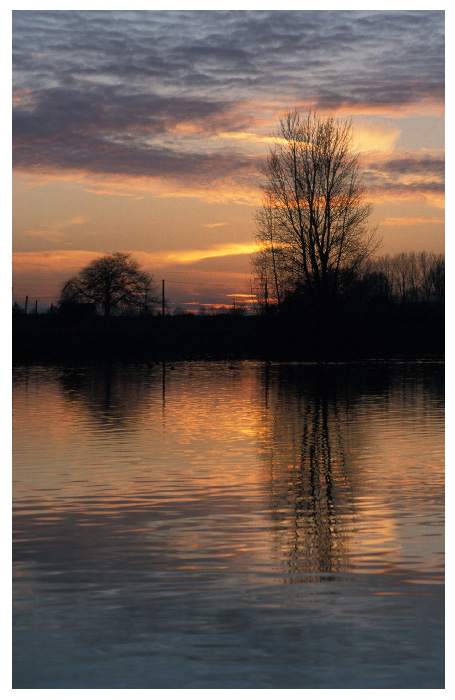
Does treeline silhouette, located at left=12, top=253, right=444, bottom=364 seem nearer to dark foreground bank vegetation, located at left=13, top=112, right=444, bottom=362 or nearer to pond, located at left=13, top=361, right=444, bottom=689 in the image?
dark foreground bank vegetation, located at left=13, top=112, right=444, bottom=362

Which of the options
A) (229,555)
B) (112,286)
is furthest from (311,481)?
(112,286)

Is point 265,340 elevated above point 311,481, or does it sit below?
above

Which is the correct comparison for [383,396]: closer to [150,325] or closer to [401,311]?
[401,311]

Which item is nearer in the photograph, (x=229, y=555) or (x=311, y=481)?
(x=229, y=555)

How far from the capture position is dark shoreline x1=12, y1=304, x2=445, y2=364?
50.8 metres

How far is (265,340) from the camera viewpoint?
52094mm

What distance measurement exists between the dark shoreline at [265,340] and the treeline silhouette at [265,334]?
6cm

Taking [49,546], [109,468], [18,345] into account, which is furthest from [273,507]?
[18,345]

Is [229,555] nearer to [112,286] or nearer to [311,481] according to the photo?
[311,481]

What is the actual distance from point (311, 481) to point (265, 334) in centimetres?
3970

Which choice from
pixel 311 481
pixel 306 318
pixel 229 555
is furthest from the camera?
pixel 306 318

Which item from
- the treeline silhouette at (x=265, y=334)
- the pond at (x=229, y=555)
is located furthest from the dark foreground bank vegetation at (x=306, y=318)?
the pond at (x=229, y=555)

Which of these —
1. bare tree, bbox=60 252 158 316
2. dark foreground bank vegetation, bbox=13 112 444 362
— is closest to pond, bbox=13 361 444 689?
dark foreground bank vegetation, bbox=13 112 444 362

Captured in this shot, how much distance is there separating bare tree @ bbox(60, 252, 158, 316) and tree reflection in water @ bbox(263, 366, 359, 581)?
8527 centimetres
